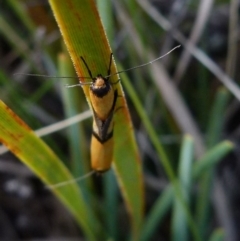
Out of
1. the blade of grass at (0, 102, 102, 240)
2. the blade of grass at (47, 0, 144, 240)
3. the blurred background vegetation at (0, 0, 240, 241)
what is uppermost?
the blurred background vegetation at (0, 0, 240, 241)

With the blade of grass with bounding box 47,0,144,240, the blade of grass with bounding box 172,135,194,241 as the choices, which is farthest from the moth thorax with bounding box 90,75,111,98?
the blade of grass with bounding box 172,135,194,241

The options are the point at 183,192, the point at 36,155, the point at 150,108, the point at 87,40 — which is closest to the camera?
the point at 87,40

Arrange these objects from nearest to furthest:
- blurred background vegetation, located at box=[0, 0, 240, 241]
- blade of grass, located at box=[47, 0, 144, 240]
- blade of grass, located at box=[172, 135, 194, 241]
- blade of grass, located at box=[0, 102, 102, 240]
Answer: blade of grass, located at box=[47, 0, 144, 240] < blade of grass, located at box=[0, 102, 102, 240] < blade of grass, located at box=[172, 135, 194, 241] < blurred background vegetation, located at box=[0, 0, 240, 241]

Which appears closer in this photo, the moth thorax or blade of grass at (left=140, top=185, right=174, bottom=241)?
the moth thorax

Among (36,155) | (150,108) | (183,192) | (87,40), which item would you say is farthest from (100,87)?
(150,108)

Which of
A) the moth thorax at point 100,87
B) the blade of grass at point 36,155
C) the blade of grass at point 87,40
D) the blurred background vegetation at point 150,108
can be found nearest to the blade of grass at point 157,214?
the blurred background vegetation at point 150,108

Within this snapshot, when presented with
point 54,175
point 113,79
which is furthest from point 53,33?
point 113,79

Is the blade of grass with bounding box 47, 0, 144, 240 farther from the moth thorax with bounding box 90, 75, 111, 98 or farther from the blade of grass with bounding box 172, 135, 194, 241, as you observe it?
the blade of grass with bounding box 172, 135, 194, 241

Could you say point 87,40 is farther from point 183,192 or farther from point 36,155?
point 183,192
